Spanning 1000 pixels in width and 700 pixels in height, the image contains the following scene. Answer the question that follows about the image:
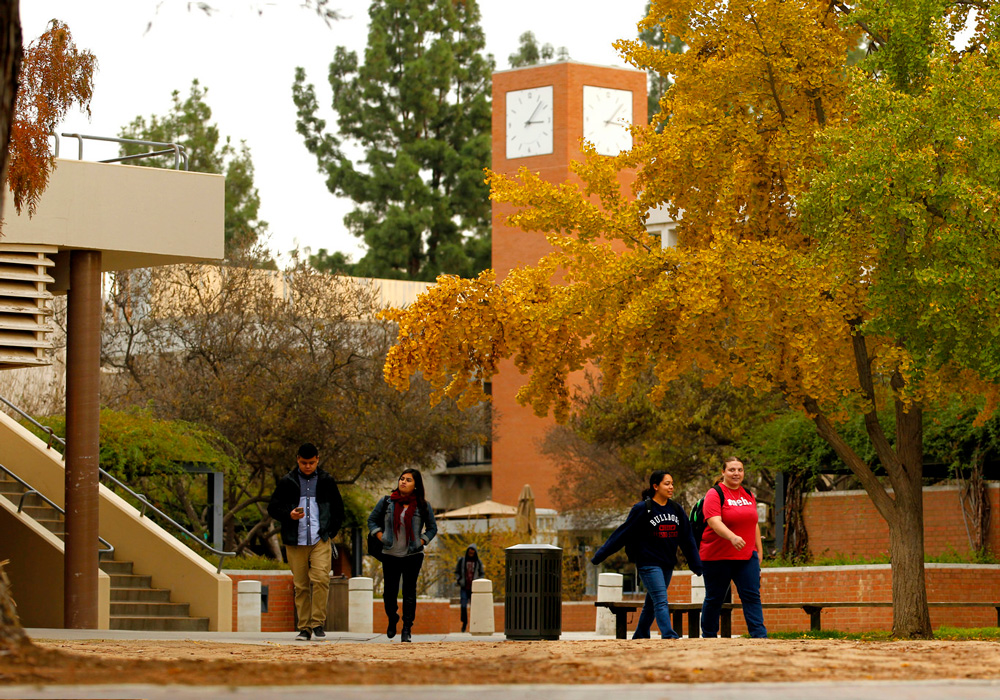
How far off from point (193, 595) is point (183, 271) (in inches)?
884

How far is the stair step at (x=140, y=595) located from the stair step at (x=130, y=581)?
135 millimetres

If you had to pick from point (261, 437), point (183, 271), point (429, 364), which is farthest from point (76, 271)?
point (183, 271)

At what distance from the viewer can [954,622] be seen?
2186cm

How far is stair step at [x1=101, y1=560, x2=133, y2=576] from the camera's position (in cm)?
2123

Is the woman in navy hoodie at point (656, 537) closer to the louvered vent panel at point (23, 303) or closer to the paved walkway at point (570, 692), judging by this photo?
the paved walkway at point (570, 692)

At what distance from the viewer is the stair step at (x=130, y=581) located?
68.7 ft

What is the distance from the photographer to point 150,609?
20469 millimetres

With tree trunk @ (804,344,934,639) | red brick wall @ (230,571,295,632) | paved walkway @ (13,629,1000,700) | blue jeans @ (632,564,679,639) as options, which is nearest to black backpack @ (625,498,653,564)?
blue jeans @ (632,564,679,639)

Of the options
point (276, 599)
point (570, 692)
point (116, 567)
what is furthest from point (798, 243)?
point (276, 599)

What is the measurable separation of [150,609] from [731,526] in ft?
33.2

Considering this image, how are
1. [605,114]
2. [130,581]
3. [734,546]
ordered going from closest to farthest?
1. [734,546]
2. [130,581]
3. [605,114]

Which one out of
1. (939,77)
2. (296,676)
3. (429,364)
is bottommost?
(296,676)

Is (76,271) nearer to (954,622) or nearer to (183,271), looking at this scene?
(954,622)

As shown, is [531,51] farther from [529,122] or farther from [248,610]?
[248,610]
